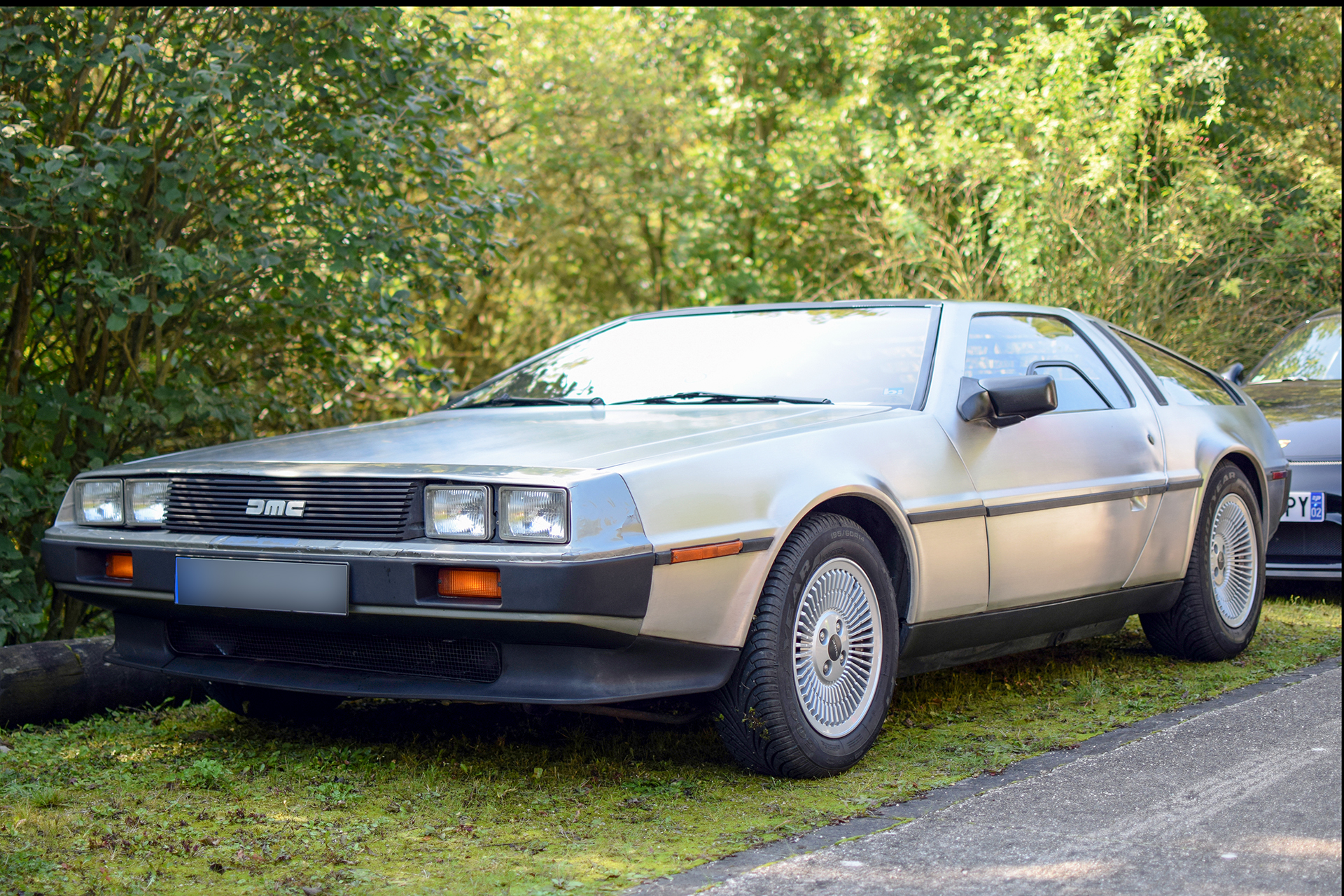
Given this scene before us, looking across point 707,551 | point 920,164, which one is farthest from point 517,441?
point 920,164

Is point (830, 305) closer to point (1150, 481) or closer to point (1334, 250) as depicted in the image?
point (1150, 481)

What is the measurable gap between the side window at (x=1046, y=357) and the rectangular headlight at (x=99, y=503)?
2.66 meters

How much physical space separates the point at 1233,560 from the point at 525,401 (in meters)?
2.96

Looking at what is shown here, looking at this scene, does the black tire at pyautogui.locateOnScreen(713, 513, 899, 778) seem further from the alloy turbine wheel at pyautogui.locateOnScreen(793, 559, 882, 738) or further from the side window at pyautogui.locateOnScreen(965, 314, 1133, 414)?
the side window at pyautogui.locateOnScreen(965, 314, 1133, 414)

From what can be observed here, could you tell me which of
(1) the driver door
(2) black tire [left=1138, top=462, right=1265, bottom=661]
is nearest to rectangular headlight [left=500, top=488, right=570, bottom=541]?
(1) the driver door

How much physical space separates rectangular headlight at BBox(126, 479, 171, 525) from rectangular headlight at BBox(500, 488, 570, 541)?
3.69 feet

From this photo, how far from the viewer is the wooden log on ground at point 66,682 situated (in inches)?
162

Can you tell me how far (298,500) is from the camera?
3.40 m

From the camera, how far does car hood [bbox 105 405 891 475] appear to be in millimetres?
3301

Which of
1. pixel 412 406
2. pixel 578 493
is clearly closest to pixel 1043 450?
pixel 578 493

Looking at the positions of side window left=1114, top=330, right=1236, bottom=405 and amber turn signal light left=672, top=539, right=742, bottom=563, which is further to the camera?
side window left=1114, top=330, right=1236, bottom=405

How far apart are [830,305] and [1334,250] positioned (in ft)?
28.1

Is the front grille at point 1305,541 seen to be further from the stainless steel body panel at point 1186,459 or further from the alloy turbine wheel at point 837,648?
the alloy turbine wheel at point 837,648

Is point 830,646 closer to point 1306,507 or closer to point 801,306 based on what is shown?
point 801,306
